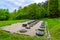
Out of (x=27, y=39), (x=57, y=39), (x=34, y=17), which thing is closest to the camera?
(x=27, y=39)

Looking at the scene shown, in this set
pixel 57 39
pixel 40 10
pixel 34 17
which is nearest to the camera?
pixel 57 39

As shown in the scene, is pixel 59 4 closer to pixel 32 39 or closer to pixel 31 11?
pixel 31 11

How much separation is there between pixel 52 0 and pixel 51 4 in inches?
69.9

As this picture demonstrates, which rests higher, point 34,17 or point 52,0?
point 52,0

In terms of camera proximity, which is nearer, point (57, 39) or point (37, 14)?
point (57, 39)

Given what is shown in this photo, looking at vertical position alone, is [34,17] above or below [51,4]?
below

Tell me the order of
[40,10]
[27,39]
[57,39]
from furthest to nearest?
1. [40,10]
2. [57,39]
3. [27,39]

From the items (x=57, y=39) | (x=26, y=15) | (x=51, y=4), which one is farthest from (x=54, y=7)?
(x=57, y=39)

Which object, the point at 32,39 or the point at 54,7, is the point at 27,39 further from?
the point at 54,7

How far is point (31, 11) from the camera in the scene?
217 ft

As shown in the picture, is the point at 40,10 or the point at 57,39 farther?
the point at 40,10

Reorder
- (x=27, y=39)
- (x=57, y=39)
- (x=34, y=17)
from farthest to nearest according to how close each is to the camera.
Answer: (x=34, y=17)
(x=57, y=39)
(x=27, y=39)

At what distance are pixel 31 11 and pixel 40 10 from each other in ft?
13.4

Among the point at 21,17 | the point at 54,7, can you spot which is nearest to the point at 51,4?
the point at 54,7
